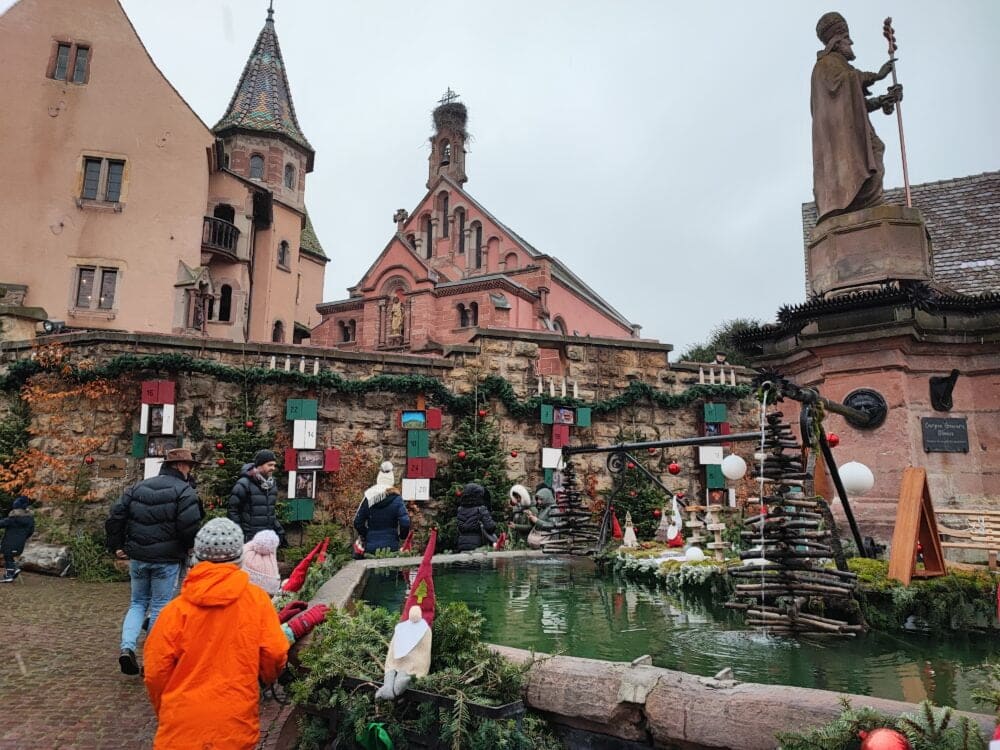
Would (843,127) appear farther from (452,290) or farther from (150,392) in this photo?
(452,290)

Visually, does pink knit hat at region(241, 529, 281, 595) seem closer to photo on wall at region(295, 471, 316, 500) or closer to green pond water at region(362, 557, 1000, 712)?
green pond water at region(362, 557, 1000, 712)

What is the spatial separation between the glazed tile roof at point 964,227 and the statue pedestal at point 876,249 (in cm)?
205

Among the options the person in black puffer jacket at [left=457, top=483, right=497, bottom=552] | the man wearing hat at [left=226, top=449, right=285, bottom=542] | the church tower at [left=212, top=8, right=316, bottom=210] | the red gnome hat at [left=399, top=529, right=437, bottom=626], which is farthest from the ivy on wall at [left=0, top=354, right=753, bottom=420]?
the church tower at [left=212, top=8, right=316, bottom=210]

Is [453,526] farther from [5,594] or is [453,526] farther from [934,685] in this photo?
[934,685]

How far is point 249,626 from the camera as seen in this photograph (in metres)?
3.14

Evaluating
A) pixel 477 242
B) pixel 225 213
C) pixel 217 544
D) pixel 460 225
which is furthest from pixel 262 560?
pixel 460 225

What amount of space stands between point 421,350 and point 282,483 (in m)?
23.1

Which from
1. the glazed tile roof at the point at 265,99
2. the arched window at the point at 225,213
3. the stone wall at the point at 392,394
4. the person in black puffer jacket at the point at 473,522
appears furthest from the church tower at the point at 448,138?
the person in black puffer jacket at the point at 473,522

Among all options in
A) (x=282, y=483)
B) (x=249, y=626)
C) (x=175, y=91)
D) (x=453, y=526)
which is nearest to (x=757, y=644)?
(x=249, y=626)

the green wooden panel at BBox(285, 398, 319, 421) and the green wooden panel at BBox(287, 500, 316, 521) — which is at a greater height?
the green wooden panel at BBox(285, 398, 319, 421)

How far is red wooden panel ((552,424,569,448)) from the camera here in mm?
13789

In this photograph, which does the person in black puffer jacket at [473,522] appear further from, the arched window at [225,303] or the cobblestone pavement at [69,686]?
the arched window at [225,303]

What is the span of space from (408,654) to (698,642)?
2213 mm

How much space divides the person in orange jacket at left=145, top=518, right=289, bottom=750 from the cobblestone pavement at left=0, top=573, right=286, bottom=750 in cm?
75
